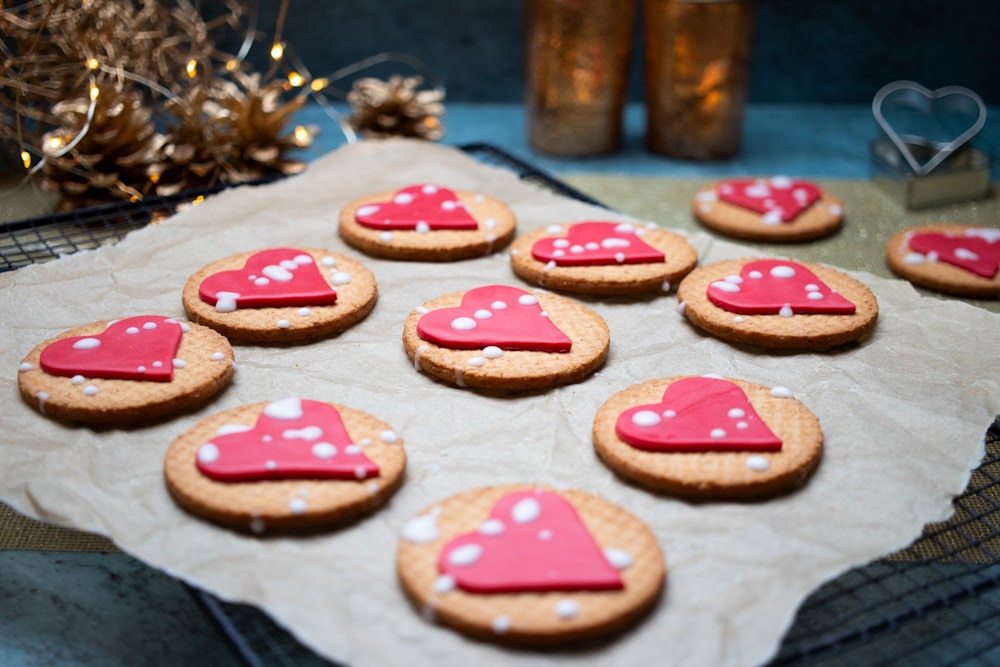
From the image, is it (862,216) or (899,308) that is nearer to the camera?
(899,308)

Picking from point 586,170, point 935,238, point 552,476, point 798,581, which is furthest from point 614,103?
point 798,581

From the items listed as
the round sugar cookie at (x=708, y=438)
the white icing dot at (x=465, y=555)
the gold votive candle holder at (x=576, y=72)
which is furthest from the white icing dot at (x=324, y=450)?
the gold votive candle holder at (x=576, y=72)

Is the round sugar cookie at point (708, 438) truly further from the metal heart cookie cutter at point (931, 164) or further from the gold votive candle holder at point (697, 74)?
the gold votive candle holder at point (697, 74)

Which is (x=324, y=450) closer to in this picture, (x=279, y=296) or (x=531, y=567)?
(x=531, y=567)

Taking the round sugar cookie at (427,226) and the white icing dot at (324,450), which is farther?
the round sugar cookie at (427,226)

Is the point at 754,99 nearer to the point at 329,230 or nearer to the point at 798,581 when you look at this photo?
the point at 329,230

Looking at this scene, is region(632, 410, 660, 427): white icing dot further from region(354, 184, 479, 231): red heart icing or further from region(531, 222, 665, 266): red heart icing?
region(354, 184, 479, 231): red heart icing
